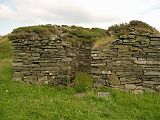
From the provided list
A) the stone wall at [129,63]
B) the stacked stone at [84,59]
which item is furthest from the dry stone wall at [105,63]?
the stacked stone at [84,59]

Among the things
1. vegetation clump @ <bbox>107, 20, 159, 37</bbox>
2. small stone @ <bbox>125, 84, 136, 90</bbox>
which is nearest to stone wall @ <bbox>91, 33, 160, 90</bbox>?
small stone @ <bbox>125, 84, 136, 90</bbox>

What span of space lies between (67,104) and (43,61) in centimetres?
420

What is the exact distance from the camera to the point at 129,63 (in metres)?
16.5

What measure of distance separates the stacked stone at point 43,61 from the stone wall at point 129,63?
1325mm

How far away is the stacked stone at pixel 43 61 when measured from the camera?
17047mm

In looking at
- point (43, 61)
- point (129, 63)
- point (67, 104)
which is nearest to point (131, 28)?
point (129, 63)

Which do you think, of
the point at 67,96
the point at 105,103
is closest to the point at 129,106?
the point at 105,103

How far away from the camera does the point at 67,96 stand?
15.1 metres

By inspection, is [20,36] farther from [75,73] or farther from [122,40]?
[122,40]

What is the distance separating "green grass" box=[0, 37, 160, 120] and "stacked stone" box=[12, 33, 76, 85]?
717mm

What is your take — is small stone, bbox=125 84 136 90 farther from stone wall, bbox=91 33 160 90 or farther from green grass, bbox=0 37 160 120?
green grass, bbox=0 37 160 120

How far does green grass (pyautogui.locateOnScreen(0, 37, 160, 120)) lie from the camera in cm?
1244

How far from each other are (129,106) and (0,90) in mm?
5203

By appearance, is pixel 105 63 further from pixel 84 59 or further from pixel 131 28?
pixel 131 28
